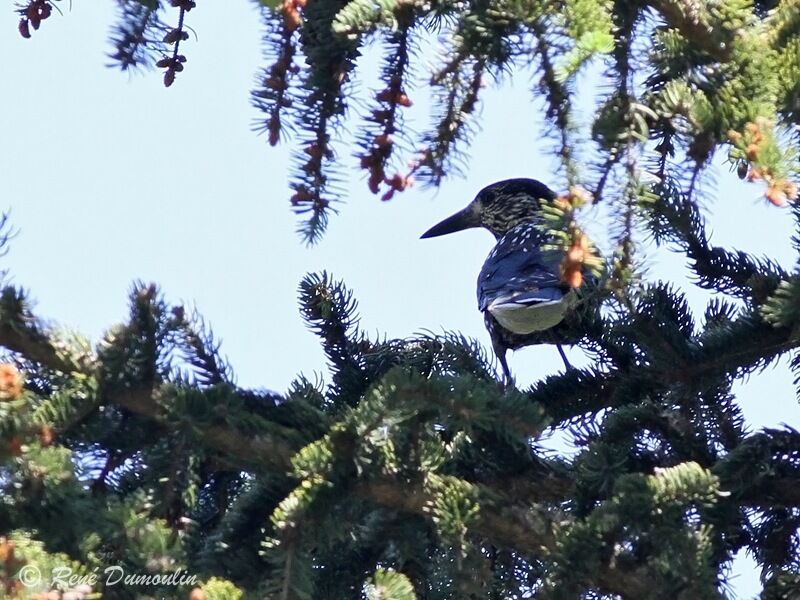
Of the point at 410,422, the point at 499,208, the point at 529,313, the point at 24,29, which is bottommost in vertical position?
the point at 410,422

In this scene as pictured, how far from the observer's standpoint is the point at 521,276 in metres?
4.68

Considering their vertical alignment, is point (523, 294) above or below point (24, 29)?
above

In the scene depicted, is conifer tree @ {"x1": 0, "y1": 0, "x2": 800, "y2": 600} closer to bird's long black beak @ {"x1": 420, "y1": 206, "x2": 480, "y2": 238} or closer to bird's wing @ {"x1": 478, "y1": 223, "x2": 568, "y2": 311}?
bird's wing @ {"x1": 478, "y1": 223, "x2": 568, "y2": 311}

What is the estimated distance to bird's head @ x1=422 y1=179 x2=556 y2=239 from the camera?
6309 mm

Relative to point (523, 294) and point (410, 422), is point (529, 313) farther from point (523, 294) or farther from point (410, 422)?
point (410, 422)

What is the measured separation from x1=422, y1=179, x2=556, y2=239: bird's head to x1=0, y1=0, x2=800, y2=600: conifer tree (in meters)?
3.38

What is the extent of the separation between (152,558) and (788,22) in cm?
160

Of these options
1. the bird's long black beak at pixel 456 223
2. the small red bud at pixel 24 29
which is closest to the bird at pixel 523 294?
the bird's long black beak at pixel 456 223

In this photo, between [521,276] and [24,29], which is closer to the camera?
[24,29]

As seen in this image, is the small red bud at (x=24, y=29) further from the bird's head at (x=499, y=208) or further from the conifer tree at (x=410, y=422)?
the bird's head at (x=499, y=208)

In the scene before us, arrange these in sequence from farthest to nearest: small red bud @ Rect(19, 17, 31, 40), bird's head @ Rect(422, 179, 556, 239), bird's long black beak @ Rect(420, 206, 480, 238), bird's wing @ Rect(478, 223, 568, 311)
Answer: bird's long black beak @ Rect(420, 206, 480, 238) → bird's head @ Rect(422, 179, 556, 239) → bird's wing @ Rect(478, 223, 568, 311) → small red bud @ Rect(19, 17, 31, 40)

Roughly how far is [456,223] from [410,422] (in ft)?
14.6

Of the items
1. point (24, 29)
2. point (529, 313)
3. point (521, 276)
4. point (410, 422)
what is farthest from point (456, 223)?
point (410, 422)

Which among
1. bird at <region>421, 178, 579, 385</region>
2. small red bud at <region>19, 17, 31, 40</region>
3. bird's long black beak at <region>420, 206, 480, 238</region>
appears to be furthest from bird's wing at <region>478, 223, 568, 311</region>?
small red bud at <region>19, 17, 31, 40</region>
